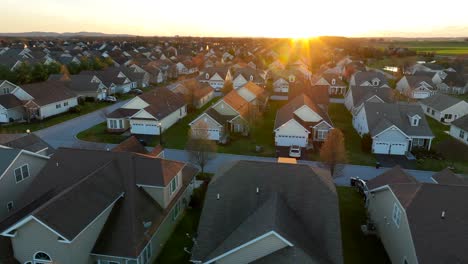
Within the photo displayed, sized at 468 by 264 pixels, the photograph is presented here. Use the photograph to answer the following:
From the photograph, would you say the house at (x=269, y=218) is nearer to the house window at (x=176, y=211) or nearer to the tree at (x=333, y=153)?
the house window at (x=176, y=211)

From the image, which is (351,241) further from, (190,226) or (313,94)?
(313,94)

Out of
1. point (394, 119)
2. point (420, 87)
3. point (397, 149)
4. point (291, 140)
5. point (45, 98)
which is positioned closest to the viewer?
point (397, 149)

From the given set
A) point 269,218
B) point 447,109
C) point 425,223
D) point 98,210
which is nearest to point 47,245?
point 98,210

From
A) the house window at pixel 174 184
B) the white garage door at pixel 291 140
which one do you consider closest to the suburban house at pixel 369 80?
the white garage door at pixel 291 140

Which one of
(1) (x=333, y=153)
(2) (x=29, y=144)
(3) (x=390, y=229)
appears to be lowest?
(3) (x=390, y=229)

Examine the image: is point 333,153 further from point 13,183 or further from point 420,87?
point 420,87

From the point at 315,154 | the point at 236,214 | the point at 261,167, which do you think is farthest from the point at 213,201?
the point at 315,154
